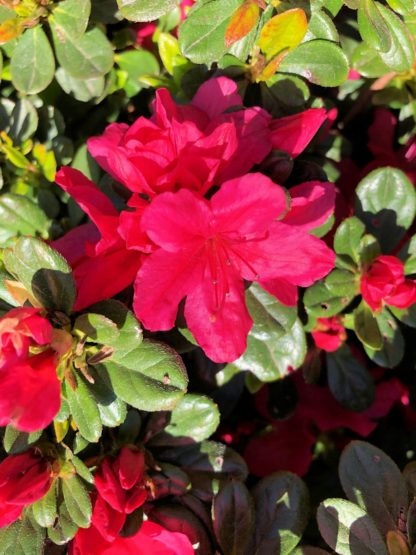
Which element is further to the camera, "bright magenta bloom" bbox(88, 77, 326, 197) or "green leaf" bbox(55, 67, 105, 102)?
"green leaf" bbox(55, 67, 105, 102)

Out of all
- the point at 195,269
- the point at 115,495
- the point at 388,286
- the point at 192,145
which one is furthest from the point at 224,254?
the point at 115,495

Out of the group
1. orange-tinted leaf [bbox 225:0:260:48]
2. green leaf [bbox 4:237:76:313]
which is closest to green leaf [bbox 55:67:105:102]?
orange-tinted leaf [bbox 225:0:260:48]

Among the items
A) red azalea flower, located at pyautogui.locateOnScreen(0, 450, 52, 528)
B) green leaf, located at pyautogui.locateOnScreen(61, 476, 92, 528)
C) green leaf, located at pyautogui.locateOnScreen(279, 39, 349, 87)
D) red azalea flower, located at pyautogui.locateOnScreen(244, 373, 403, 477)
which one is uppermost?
green leaf, located at pyautogui.locateOnScreen(279, 39, 349, 87)

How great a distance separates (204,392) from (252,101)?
59 centimetres

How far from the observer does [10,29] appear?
112 centimetres

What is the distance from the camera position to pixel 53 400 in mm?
853

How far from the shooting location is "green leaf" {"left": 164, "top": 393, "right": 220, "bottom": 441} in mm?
1171

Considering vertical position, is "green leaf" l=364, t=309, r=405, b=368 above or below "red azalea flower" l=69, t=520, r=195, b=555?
above

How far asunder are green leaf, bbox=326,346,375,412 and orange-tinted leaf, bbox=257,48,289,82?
585 millimetres

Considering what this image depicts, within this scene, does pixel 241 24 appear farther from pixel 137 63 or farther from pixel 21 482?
pixel 21 482

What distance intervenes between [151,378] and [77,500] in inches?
9.1

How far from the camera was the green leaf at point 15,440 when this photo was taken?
1013 millimetres

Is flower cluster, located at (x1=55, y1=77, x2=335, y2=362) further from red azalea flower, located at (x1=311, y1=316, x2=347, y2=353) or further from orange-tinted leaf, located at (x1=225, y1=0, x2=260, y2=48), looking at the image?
red azalea flower, located at (x1=311, y1=316, x2=347, y2=353)

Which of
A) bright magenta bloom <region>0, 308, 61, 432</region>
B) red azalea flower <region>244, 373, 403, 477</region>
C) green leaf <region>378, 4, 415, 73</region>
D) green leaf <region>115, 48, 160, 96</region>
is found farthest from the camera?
red azalea flower <region>244, 373, 403, 477</region>
